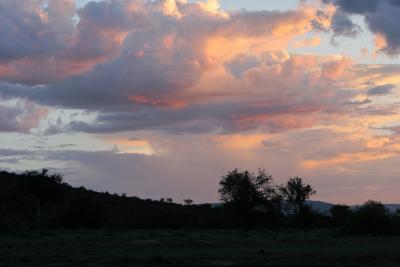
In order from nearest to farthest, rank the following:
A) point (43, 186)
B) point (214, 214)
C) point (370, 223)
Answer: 1. point (370, 223)
2. point (43, 186)
3. point (214, 214)

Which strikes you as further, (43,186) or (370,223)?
(43,186)

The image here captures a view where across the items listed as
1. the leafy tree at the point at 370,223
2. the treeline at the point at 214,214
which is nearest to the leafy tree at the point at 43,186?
the treeline at the point at 214,214

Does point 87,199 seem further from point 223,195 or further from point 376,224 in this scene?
point 376,224

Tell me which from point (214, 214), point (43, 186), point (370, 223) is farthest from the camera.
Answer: point (214, 214)

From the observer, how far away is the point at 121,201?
407 ft

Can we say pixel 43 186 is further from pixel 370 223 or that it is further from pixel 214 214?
pixel 370 223

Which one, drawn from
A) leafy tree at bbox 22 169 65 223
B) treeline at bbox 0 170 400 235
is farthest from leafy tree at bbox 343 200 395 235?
leafy tree at bbox 22 169 65 223

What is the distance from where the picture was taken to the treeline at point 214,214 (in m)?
64.5

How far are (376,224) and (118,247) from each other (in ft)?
108

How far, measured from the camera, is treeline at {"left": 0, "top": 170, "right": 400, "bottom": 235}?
2539 inches

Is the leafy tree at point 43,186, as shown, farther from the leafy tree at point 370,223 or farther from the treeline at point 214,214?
the leafy tree at point 370,223

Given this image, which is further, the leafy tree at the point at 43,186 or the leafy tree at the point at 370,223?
the leafy tree at the point at 43,186

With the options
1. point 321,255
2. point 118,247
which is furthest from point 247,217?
point 321,255

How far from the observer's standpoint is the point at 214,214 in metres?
97.4
